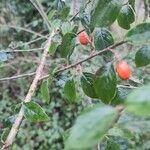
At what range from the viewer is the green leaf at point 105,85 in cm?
72

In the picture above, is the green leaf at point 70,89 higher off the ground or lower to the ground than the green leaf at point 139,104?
lower

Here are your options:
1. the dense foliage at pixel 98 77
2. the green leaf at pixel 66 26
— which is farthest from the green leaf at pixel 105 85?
the green leaf at pixel 66 26

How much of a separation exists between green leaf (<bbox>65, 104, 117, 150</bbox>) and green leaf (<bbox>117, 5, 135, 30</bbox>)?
48 cm

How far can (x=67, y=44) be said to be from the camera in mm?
951

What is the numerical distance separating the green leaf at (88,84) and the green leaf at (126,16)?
0.13m

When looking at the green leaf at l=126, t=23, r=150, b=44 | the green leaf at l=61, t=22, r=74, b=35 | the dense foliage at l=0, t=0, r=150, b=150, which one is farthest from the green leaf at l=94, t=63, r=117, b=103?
the green leaf at l=61, t=22, r=74, b=35

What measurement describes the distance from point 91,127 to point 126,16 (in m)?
0.51

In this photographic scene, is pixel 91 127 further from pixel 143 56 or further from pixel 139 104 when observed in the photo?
pixel 143 56

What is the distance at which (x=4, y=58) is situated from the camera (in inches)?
49.3

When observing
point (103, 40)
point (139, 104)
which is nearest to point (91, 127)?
point (139, 104)

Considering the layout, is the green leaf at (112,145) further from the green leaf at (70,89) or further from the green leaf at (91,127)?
the green leaf at (91,127)

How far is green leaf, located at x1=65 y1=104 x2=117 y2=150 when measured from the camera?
388 mm

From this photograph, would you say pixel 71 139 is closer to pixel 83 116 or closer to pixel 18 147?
pixel 83 116

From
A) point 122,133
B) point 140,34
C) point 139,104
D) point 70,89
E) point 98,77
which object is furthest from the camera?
point 70,89
